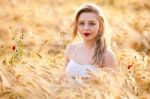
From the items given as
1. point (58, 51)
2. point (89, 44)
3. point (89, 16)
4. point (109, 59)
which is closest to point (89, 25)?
point (89, 16)

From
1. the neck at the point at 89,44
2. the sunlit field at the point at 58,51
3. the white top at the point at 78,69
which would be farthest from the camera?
the neck at the point at 89,44

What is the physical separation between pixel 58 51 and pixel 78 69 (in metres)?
1.43

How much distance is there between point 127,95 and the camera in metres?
4.36

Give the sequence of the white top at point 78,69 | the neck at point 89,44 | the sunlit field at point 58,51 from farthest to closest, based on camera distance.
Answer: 1. the neck at point 89,44
2. the white top at point 78,69
3. the sunlit field at point 58,51

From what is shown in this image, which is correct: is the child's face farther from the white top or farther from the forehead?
the white top

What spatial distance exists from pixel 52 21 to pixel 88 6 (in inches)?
101

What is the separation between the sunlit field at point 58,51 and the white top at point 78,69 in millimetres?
81

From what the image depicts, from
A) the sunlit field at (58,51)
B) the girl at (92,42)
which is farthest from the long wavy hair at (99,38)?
the sunlit field at (58,51)

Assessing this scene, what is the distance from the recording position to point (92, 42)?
4656 mm

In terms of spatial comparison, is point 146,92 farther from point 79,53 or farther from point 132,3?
point 132,3

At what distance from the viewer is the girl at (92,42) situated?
15.0 ft

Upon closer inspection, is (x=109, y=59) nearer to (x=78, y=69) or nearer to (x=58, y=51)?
(x=78, y=69)

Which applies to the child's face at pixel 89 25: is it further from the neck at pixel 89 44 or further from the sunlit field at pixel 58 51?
the sunlit field at pixel 58 51

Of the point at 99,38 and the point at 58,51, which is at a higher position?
the point at 99,38
